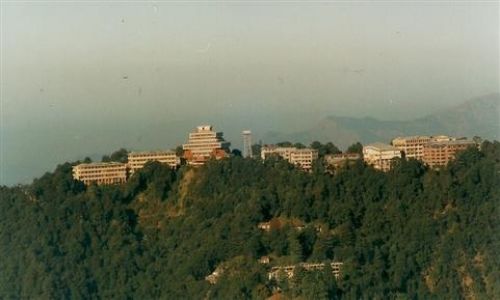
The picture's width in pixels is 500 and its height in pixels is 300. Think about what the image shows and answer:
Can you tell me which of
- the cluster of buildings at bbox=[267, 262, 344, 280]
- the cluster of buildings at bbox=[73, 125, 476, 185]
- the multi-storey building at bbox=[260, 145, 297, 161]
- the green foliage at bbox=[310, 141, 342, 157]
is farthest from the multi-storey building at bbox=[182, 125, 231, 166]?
the cluster of buildings at bbox=[267, 262, 344, 280]

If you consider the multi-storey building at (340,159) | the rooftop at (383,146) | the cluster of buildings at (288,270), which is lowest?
the cluster of buildings at (288,270)

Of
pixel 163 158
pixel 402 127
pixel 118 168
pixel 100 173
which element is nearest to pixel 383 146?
pixel 402 127

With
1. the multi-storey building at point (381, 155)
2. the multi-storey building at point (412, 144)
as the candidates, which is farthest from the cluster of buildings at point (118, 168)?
the multi-storey building at point (412, 144)

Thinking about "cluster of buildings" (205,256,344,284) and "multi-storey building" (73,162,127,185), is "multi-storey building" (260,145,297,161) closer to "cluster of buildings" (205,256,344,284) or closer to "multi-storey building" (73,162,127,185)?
"multi-storey building" (73,162,127,185)

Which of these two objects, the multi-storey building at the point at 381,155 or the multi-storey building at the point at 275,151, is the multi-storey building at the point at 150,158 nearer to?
the multi-storey building at the point at 275,151

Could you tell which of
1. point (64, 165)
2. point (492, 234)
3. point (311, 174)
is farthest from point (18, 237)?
A: point (492, 234)

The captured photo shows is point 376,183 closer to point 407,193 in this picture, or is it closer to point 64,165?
point 407,193
